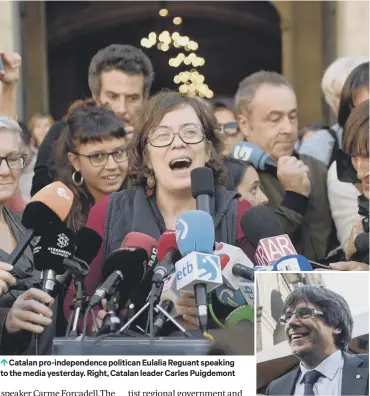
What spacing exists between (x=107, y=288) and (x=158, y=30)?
131 cm

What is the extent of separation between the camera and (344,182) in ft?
17.7

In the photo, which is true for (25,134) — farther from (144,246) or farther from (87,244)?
(144,246)

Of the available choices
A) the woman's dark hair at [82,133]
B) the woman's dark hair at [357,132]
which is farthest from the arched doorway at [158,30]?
the woman's dark hair at [357,132]

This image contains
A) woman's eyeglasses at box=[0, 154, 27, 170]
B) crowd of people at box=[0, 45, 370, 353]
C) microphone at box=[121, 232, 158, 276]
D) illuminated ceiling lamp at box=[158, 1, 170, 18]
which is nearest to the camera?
microphone at box=[121, 232, 158, 276]

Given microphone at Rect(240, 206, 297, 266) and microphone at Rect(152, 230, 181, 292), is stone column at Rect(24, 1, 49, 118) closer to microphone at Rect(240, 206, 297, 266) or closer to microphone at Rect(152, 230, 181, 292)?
microphone at Rect(152, 230, 181, 292)

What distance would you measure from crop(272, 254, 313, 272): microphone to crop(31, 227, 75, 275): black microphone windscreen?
0.74m

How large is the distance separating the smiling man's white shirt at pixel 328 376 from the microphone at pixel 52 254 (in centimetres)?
97

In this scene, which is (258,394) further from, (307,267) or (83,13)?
(83,13)

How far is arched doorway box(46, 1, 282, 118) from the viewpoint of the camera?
546 cm

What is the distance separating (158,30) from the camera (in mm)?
5523

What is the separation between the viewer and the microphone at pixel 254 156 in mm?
5441

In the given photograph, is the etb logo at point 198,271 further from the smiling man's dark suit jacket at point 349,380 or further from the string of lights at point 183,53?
the string of lights at point 183,53

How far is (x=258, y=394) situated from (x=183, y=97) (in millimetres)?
1145

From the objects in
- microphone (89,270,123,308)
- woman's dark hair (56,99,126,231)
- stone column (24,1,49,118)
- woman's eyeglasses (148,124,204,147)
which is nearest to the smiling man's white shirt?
microphone (89,270,123,308)
